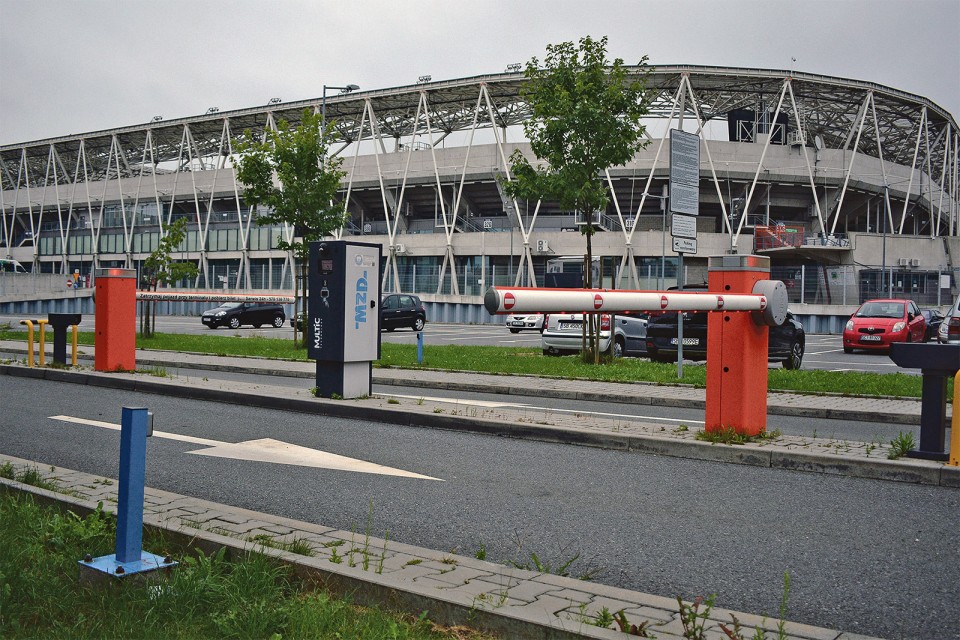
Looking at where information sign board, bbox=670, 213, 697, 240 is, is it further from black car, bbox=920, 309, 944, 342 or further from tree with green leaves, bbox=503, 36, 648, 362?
black car, bbox=920, 309, 944, 342

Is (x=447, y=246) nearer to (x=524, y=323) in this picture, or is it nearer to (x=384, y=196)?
(x=384, y=196)

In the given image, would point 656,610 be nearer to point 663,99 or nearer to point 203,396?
point 203,396

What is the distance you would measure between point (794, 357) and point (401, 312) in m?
22.8

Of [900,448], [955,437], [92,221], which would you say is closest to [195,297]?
[900,448]

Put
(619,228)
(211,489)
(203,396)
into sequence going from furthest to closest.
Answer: (619,228) → (203,396) → (211,489)

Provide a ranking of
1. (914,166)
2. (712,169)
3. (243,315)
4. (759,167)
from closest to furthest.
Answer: (243,315) < (759,167) < (712,169) < (914,166)

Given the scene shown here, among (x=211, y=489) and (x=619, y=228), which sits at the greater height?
(x=619, y=228)

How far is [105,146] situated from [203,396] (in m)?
76.4

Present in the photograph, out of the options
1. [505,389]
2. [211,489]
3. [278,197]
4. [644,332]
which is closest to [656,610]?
[211,489]

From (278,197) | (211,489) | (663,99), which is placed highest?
(663,99)

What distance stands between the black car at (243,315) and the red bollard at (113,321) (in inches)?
1082

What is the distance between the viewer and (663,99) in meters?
58.3

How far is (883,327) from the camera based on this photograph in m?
27.4

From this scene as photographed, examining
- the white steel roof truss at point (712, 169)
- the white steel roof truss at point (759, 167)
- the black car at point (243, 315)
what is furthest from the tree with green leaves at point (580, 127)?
the white steel roof truss at point (759, 167)
